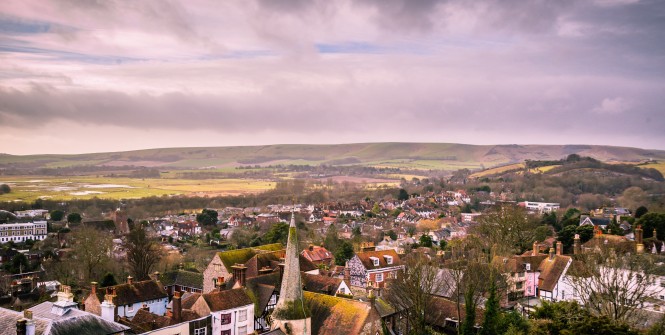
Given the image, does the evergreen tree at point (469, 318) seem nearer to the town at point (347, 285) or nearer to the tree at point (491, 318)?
the town at point (347, 285)

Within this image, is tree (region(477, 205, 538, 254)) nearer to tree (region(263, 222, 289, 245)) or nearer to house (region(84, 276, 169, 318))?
→ tree (region(263, 222, 289, 245))

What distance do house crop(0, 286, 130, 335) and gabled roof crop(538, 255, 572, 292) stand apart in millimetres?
34335

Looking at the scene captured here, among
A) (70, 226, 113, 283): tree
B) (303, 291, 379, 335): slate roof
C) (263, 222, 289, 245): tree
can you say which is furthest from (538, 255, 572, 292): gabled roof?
(70, 226, 113, 283): tree

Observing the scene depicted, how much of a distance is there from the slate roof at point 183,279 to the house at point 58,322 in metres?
17.7

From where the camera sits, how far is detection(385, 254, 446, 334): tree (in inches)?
1372

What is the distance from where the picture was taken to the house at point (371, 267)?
5106 centimetres

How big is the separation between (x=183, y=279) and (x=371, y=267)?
54.8 ft

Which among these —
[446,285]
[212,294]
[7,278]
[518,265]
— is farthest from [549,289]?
[7,278]

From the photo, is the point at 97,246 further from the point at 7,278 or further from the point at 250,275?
the point at 250,275

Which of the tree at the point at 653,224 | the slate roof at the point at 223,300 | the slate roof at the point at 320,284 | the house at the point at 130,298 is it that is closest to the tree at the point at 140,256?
the house at the point at 130,298

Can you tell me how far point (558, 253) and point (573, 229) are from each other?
10258 millimetres

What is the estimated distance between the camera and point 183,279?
46844 mm

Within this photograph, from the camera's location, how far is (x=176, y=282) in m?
46.5

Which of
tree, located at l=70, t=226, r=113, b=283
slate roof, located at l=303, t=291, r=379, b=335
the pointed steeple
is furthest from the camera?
tree, located at l=70, t=226, r=113, b=283
